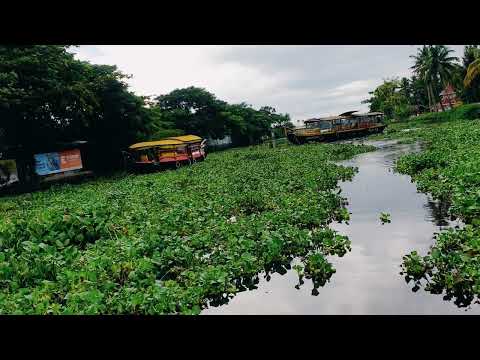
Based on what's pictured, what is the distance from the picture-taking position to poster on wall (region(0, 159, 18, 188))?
1903 cm

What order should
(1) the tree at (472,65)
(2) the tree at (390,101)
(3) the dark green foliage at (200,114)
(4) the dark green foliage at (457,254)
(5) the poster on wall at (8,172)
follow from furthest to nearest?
1. (2) the tree at (390,101)
2. (3) the dark green foliage at (200,114)
3. (1) the tree at (472,65)
4. (5) the poster on wall at (8,172)
5. (4) the dark green foliage at (457,254)

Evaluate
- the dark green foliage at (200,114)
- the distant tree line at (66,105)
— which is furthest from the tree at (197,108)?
the distant tree line at (66,105)

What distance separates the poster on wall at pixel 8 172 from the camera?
19031 millimetres

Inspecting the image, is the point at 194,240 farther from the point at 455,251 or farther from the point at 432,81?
the point at 432,81

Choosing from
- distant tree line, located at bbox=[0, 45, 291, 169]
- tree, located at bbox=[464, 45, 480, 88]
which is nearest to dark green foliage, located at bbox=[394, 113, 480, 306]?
distant tree line, located at bbox=[0, 45, 291, 169]

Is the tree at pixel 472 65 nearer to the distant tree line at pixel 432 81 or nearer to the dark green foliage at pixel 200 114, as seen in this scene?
the distant tree line at pixel 432 81

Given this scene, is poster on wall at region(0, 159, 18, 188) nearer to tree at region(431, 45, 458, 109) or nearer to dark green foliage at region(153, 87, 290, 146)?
dark green foliage at region(153, 87, 290, 146)

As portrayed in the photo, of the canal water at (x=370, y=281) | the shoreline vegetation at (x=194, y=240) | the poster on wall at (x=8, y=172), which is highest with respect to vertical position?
the poster on wall at (x=8, y=172)

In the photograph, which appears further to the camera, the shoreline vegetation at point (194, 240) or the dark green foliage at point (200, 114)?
the dark green foliage at point (200, 114)

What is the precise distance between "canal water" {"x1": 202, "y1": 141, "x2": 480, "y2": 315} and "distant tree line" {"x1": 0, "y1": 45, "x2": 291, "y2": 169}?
16.1 m

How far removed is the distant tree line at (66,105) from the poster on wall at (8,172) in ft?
5.43

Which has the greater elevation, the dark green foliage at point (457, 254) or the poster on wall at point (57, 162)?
the poster on wall at point (57, 162)
